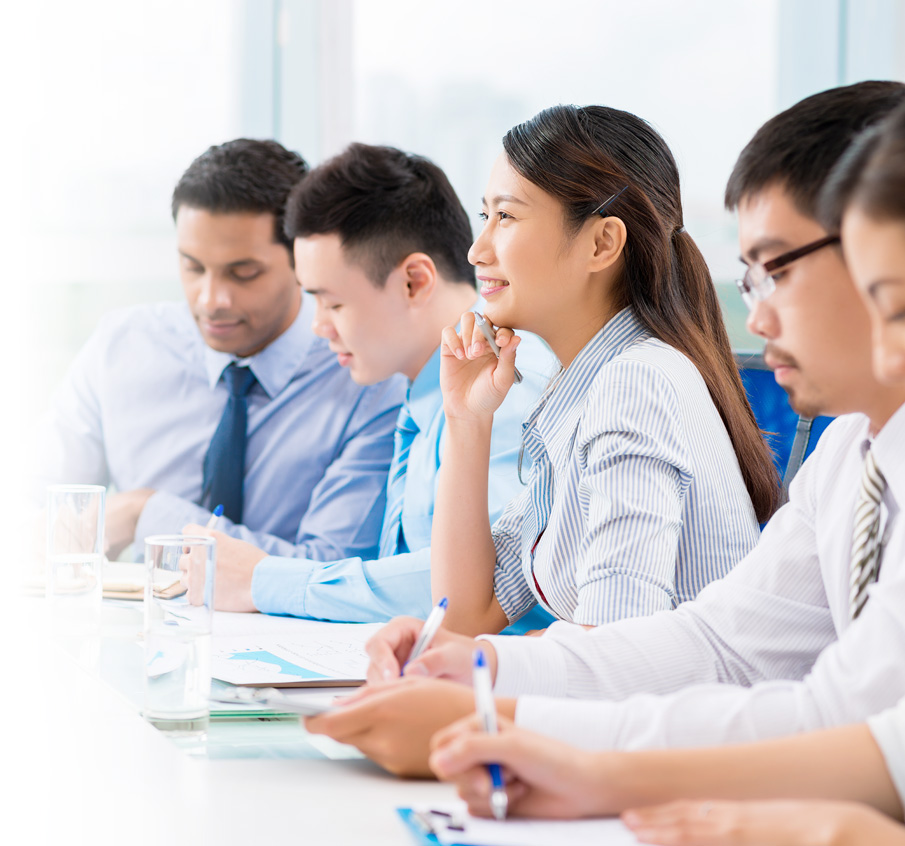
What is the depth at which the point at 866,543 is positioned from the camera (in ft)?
2.89

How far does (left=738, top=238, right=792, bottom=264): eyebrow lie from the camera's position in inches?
36.3

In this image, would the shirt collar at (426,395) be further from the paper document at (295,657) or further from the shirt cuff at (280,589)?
the paper document at (295,657)

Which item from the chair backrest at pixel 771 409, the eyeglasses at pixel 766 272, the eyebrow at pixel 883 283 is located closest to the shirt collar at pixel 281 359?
the chair backrest at pixel 771 409

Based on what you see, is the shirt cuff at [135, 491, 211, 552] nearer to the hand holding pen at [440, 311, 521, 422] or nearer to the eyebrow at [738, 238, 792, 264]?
the hand holding pen at [440, 311, 521, 422]

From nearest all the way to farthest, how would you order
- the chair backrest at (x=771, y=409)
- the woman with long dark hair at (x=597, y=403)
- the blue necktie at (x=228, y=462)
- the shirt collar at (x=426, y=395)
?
the woman with long dark hair at (x=597, y=403) < the chair backrest at (x=771, y=409) < the shirt collar at (x=426, y=395) < the blue necktie at (x=228, y=462)

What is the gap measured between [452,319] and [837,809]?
4.91ft

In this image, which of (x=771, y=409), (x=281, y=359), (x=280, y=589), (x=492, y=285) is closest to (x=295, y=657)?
(x=280, y=589)

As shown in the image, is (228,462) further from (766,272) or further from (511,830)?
(511,830)

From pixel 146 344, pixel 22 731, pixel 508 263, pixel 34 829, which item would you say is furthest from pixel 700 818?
pixel 146 344

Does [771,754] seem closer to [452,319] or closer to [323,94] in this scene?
[452,319]

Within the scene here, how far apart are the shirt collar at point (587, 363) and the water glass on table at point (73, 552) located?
0.62 metres

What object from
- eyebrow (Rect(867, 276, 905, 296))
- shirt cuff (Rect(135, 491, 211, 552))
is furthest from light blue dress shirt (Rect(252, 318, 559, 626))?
eyebrow (Rect(867, 276, 905, 296))

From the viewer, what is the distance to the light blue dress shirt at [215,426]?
2.05 m

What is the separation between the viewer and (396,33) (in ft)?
9.98
